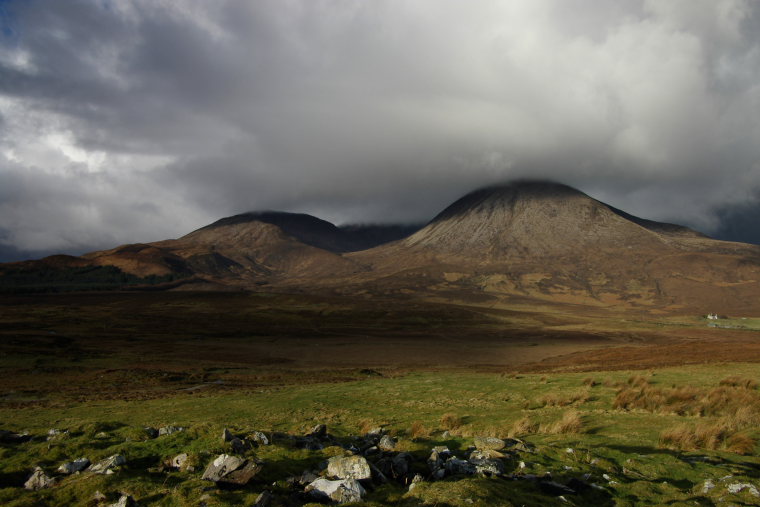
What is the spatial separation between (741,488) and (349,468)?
25.7 ft

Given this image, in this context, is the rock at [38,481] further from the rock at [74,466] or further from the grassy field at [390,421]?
the rock at [74,466]

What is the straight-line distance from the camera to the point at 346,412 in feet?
72.3

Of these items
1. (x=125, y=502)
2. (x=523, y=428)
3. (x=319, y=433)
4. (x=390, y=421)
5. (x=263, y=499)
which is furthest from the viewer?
(x=390, y=421)

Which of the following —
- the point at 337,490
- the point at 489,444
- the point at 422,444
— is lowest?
the point at 422,444

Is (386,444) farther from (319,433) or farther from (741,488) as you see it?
(741,488)

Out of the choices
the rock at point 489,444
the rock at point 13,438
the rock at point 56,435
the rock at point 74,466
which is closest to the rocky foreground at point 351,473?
the rock at point 74,466

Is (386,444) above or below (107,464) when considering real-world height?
below

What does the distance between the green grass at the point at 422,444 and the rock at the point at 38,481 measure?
0.33m

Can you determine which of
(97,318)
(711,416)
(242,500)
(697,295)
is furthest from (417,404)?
(697,295)

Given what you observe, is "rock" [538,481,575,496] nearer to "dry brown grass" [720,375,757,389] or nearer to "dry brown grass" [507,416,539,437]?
"dry brown grass" [507,416,539,437]

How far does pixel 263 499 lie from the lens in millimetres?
7160

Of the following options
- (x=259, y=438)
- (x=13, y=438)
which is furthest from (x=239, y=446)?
(x=13, y=438)

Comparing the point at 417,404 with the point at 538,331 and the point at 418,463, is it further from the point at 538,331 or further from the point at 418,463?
the point at 538,331

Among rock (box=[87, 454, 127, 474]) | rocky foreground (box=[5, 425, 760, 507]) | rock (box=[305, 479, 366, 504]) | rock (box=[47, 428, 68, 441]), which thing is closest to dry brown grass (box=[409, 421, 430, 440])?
rocky foreground (box=[5, 425, 760, 507])
